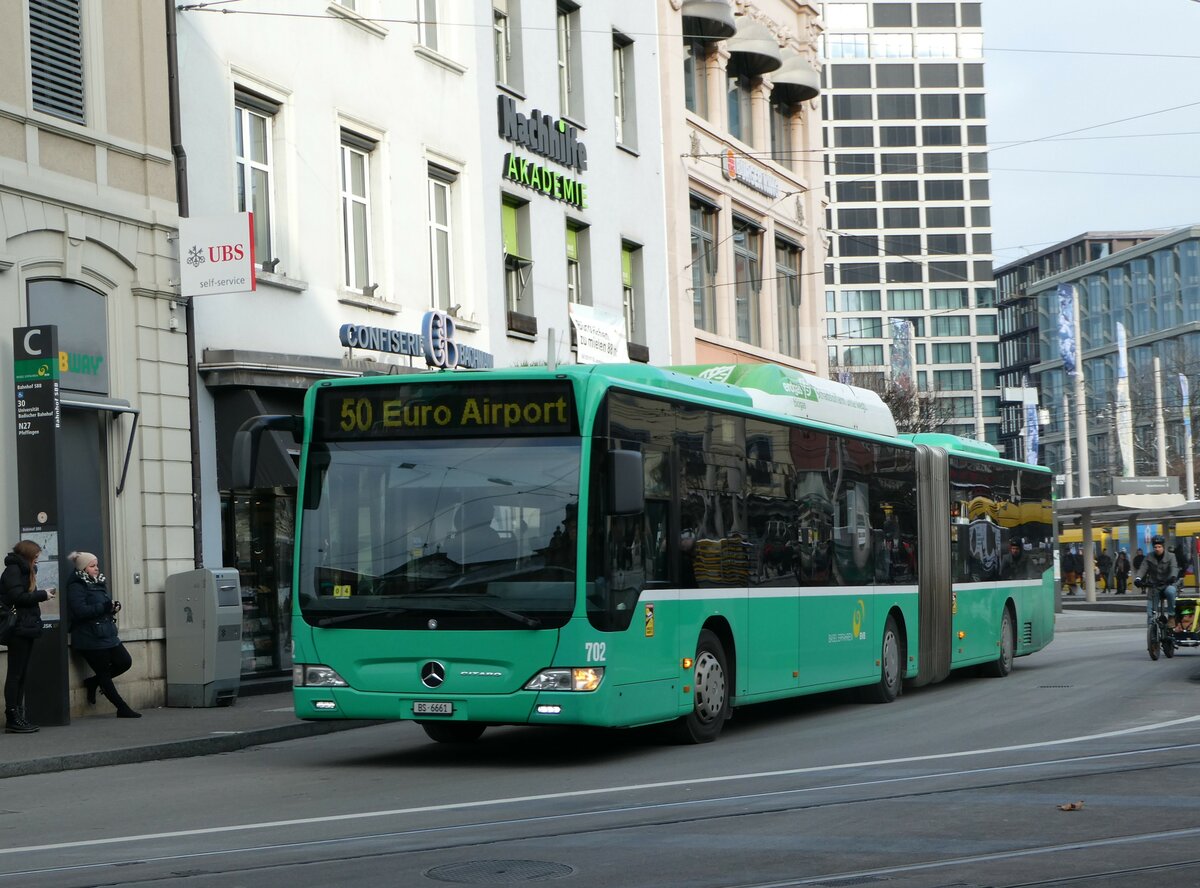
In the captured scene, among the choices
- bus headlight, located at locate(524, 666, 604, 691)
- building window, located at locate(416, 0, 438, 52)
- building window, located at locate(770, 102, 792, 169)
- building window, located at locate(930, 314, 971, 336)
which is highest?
building window, located at locate(930, 314, 971, 336)

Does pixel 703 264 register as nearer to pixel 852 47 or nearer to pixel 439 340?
pixel 439 340

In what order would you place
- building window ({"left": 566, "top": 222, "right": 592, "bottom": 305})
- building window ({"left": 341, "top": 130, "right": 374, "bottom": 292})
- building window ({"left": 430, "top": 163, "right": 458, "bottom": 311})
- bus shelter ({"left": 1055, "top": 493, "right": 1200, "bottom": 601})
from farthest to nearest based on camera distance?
bus shelter ({"left": 1055, "top": 493, "right": 1200, "bottom": 601})
building window ({"left": 566, "top": 222, "right": 592, "bottom": 305})
building window ({"left": 430, "top": 163, "right": 458, "bottom": 311})
building window ({"left": 341, "top": 130, "right": 374, "bottom": 292})

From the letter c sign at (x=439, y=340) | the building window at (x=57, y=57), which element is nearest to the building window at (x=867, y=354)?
the letter c sign at (x=439, y=340)

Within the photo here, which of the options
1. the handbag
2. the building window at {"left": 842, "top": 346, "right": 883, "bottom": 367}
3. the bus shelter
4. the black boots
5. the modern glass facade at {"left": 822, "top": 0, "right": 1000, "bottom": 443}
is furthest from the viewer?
the building window at {"left": 842, "top": 346, "right": 883, "bottom": 367}

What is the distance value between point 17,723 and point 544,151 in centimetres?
1595

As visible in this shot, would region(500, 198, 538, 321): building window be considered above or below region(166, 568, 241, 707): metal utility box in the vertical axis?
above

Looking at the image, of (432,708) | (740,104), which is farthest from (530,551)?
(740,104)

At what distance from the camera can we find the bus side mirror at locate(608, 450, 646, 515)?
12508 mm

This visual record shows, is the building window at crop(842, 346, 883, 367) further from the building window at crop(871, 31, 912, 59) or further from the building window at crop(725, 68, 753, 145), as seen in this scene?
the building window at crop(725, 68, 753, 145)

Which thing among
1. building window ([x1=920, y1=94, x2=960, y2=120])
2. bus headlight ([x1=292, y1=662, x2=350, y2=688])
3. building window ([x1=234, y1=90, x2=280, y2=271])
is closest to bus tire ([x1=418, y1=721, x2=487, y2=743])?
bus headlight ([x1=292, y1=662, x2=350, y2=688])

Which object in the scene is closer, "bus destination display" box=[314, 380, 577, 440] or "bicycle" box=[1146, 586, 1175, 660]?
"bus destination display" box=[314, 380, 577, 440]

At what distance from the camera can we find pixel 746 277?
38.9 m

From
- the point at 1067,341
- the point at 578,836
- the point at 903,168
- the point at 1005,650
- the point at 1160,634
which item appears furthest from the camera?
the point at 903,168

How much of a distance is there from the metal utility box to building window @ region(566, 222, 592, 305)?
519 inches
